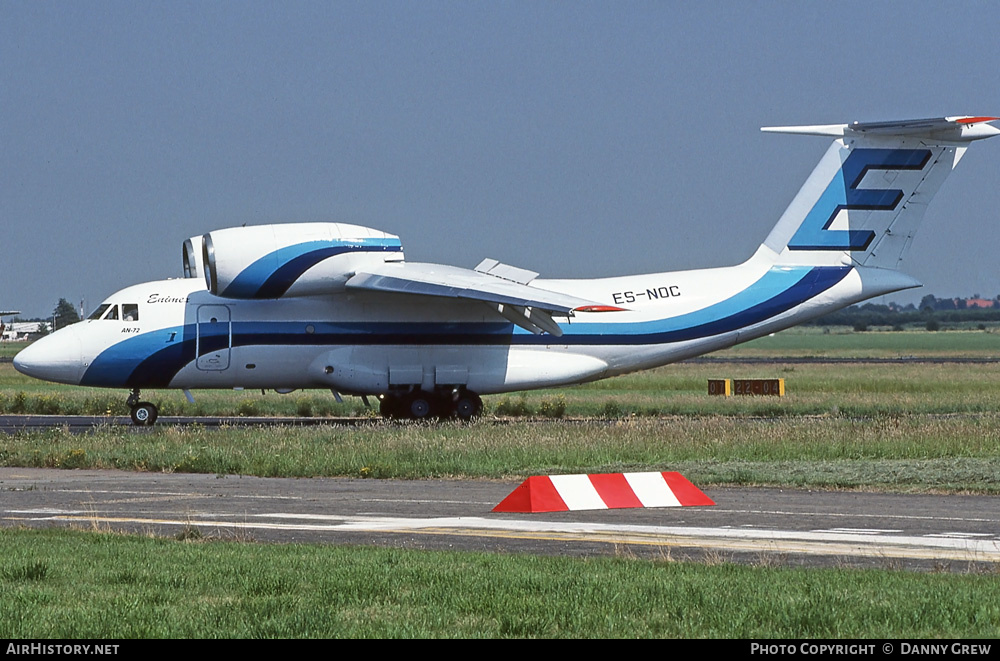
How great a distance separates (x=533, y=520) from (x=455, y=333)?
19.3 meters

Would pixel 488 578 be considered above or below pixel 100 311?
below

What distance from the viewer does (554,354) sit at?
1356 inches

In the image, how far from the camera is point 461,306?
3372cm

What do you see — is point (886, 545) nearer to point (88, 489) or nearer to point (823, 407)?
point (88, 489)

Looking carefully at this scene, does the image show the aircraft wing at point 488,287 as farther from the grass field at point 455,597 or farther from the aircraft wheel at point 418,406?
the grass field at point 455,597

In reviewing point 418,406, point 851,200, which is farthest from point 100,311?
point 851,200

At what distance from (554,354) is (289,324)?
686 centimetres

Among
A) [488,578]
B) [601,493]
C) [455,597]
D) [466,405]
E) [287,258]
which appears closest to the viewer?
[455,597]

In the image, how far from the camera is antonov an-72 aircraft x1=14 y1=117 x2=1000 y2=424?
31.8m

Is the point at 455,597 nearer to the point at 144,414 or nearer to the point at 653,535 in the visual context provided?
the point at 653,535

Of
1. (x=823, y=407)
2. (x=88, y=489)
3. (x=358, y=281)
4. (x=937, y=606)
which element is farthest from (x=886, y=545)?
(x=823, y=407)

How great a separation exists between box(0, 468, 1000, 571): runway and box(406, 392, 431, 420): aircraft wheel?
13952 mm

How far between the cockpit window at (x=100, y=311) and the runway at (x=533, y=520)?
1389 centimetres

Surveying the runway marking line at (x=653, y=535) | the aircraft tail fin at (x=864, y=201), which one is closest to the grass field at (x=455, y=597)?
the runway marking line at (x=653, y=535)
